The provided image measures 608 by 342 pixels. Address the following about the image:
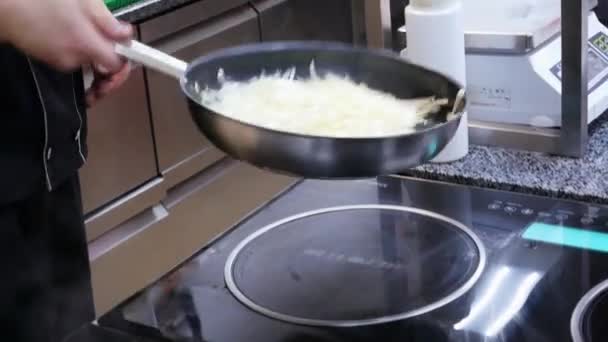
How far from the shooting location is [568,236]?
75cm

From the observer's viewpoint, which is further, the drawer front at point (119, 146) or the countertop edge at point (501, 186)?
the drawer front at point (119, 146)

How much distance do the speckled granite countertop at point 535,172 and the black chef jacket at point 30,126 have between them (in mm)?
421

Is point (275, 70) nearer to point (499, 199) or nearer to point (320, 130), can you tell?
point (320, 130)

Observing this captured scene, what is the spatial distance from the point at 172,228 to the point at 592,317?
1.32 meters

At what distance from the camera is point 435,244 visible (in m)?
0.76

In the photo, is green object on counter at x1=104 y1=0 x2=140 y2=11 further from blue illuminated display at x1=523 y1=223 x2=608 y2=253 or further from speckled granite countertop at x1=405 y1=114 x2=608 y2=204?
blue illuminated display at x1=523 y1=223 x2=608 y2=253

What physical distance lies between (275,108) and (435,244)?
18cm

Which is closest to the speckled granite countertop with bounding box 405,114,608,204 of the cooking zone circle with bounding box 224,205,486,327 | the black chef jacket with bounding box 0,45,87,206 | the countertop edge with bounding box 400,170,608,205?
the countertop edge with bounding box 400,170,608,205

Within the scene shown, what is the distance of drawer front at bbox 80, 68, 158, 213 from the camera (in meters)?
1.65

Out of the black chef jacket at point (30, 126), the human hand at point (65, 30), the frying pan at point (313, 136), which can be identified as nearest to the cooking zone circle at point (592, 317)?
the frying pan at point (313, 136)

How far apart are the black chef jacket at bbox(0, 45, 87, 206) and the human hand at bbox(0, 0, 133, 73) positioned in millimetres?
304

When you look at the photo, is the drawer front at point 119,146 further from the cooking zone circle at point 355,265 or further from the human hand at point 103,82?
the cooking zone circle at point 355,265

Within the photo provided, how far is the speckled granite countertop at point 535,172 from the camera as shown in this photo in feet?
2.79

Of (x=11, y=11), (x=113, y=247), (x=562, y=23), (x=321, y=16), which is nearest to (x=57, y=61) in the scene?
(x=11, y=11)
